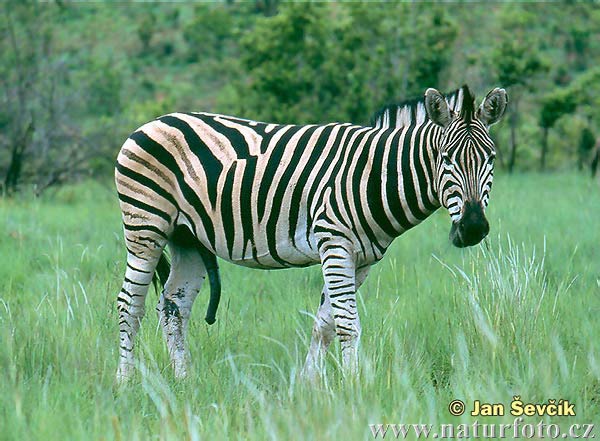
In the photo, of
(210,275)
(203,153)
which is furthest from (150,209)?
(210,275)

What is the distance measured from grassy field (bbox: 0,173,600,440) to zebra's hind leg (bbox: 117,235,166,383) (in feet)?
0.34

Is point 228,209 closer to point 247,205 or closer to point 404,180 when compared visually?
point 247,205

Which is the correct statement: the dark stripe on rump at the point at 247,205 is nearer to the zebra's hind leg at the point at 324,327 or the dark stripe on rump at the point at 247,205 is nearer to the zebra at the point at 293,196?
the zebra at the point at 293,196

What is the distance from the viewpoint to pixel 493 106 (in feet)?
14.1

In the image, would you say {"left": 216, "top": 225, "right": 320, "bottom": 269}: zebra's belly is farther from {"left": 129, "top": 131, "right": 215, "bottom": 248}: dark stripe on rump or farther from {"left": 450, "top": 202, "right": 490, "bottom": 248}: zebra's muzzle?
{"left": 450, "top": 202, "right": 490, "bottom": 248}: zebra's muzzle

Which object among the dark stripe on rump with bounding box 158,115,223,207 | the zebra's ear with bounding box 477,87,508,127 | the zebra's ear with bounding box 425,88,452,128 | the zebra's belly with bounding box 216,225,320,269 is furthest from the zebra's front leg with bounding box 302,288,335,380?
the zebra's ear with bounding box 477,87,508,127

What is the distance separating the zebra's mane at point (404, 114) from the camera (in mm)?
4668

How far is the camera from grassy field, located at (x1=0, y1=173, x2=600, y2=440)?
3412 millimetres

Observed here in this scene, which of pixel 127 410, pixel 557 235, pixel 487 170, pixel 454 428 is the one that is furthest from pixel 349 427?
pixel 557 235

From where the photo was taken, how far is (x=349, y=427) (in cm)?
321

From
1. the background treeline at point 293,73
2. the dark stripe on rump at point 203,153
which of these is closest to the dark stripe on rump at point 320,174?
the dark stripe on rump at point 203,153

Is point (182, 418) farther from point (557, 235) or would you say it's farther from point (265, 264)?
point (557, 235)

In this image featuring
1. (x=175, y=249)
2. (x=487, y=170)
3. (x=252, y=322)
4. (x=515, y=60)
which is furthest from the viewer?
(x=515, y=60)

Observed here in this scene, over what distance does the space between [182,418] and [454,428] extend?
113 centimetres
